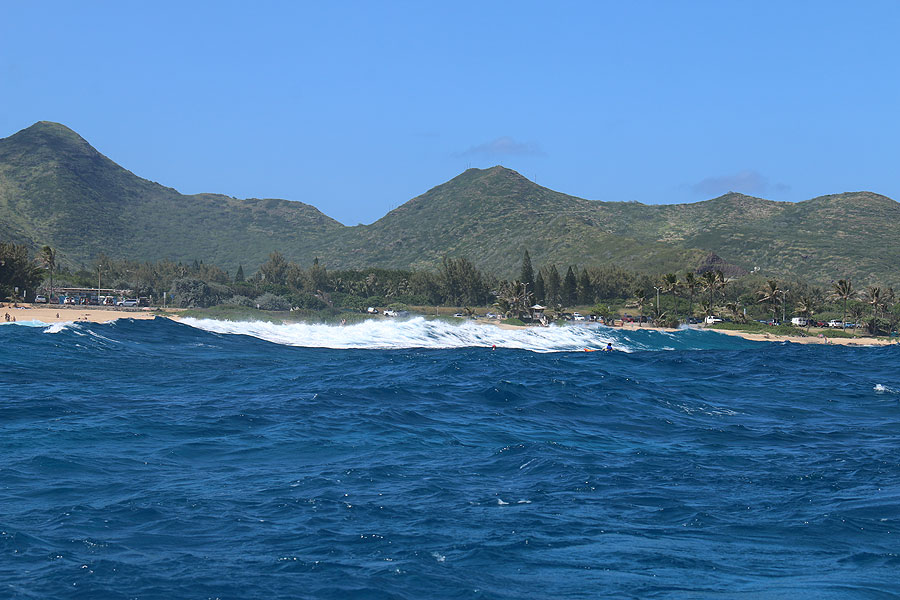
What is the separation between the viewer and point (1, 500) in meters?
19.1

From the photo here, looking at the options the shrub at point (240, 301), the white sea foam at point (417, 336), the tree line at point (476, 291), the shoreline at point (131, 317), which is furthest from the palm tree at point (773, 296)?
the shrub at point (240, 301)

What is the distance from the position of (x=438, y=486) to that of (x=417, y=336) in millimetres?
62209

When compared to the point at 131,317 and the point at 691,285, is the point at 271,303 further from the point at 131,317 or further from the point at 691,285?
the point at 691,285

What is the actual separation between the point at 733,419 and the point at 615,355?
33178 mm

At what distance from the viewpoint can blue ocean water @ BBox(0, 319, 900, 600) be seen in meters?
15.2

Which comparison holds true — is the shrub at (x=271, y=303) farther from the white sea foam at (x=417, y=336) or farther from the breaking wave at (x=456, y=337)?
the white sea foam at (x=417, y=336)

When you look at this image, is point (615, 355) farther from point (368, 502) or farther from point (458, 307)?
point (458, 307)

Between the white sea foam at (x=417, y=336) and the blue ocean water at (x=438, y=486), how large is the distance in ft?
98.5

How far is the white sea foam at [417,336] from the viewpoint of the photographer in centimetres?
7562

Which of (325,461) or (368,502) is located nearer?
(368,502)

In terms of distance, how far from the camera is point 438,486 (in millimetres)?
21562

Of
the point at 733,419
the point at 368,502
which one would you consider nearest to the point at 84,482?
the point at 368,502

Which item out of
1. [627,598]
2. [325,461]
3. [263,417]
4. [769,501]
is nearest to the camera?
[627,598]

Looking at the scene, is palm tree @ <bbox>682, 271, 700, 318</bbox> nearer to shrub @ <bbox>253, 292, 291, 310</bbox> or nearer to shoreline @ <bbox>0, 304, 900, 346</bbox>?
shoreline @ <bbox>0, 304, 900, 346</bbox>
